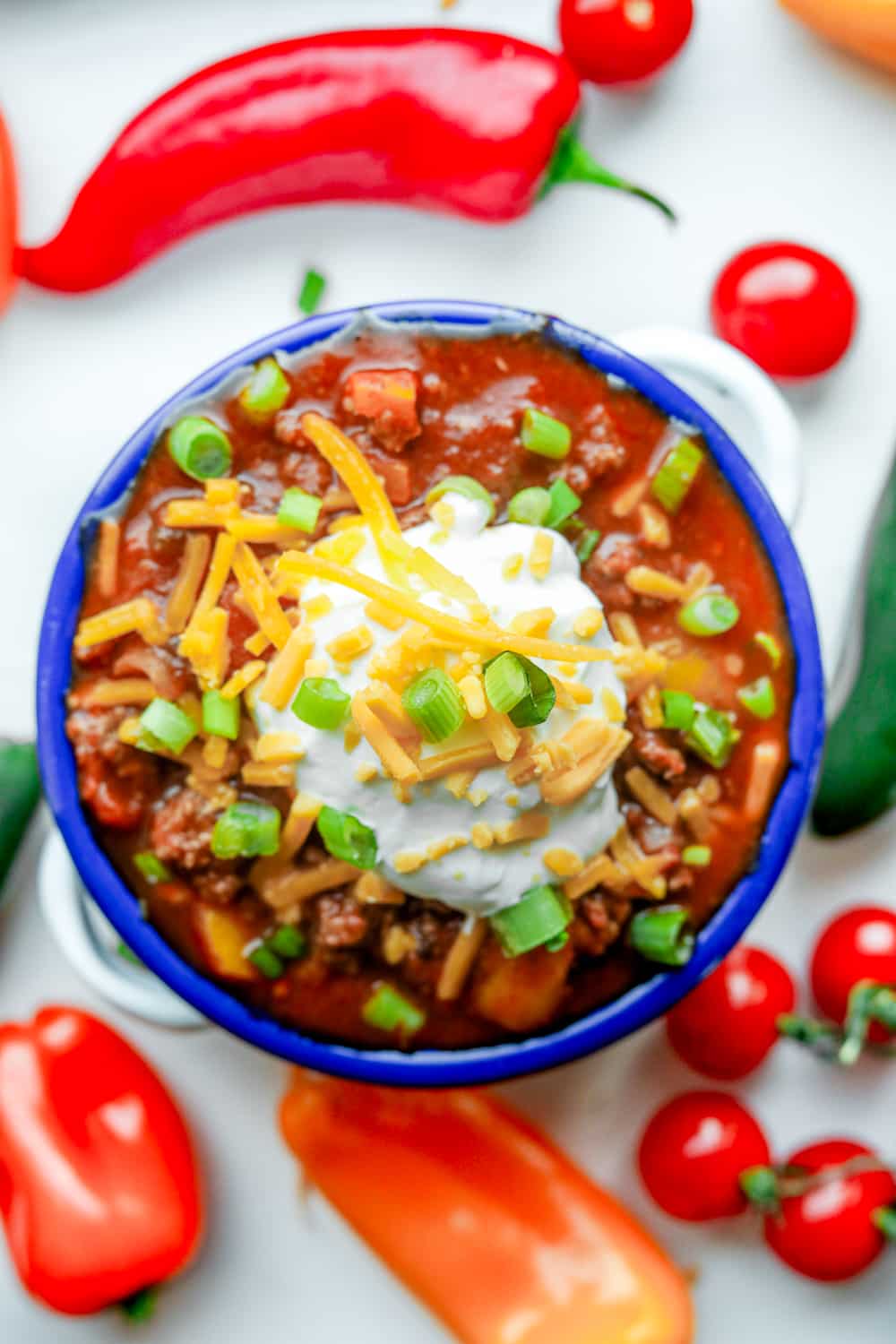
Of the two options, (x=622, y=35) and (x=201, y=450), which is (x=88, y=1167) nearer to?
(x=201, y=450)

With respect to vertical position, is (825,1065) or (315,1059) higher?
(315,1059)

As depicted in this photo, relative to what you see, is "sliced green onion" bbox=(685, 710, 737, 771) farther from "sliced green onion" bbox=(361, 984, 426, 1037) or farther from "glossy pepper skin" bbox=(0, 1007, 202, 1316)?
"glossy pepper skin" bbox=(0, 1007, 202, 1316)

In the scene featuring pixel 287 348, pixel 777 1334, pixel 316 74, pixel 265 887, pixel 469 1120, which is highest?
pixel 316 74

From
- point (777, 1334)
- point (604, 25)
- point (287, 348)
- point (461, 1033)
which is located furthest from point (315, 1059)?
point (604, 25)

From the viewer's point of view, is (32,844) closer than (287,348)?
No

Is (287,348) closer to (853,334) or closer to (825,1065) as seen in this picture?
(853,334)

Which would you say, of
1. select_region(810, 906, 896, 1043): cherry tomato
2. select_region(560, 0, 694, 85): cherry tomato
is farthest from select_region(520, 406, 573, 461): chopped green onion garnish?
select_region(810, 906, 896, 1043): cherry tomato

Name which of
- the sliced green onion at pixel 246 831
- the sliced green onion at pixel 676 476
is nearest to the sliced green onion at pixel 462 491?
the sliced green onion at pixel 676 476
